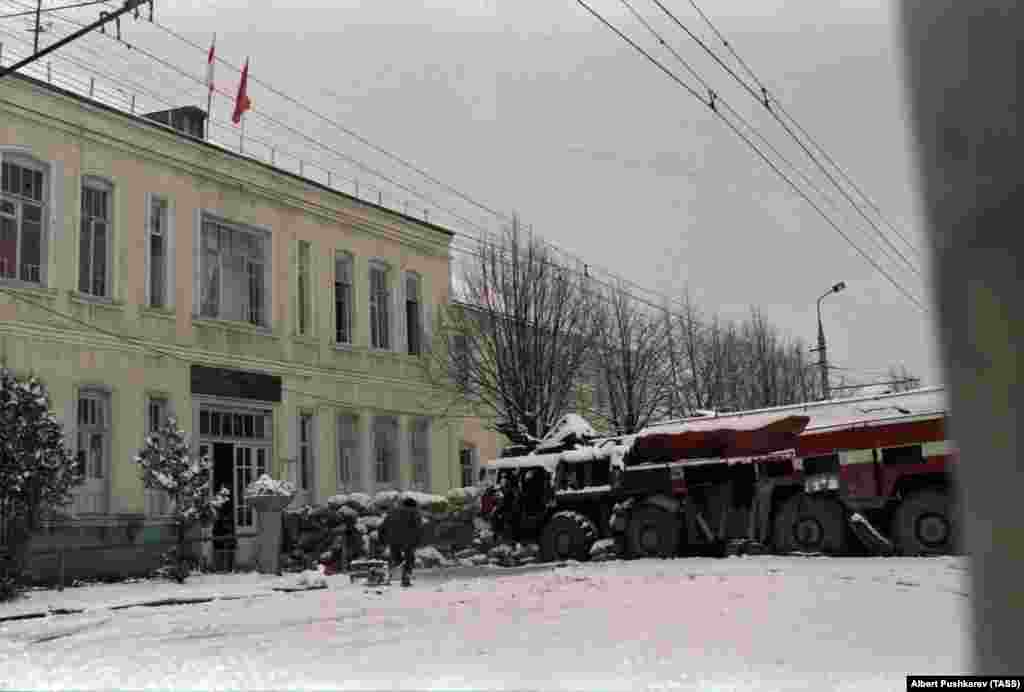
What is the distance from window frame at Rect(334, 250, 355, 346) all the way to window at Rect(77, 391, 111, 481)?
8.98 m

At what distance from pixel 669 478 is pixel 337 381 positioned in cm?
1222

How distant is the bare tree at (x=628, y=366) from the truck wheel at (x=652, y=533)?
13.9 m

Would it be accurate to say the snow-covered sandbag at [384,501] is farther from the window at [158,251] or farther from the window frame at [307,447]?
the window at [158,251]

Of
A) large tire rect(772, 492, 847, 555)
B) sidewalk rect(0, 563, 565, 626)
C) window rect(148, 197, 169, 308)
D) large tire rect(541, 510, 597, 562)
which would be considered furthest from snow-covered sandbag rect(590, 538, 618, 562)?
window rect(148, 197, 169, 308)

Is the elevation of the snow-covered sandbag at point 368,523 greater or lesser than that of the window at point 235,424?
lesser

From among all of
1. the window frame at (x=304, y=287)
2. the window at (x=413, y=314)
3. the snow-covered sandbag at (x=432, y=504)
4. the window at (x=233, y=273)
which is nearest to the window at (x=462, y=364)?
the window at (x=413, y=314)

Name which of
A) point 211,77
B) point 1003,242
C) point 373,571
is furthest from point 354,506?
point 1003,242

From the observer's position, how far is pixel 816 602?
1222 centimetres

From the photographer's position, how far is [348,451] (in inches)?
1214

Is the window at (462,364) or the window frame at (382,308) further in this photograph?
the window frame at (382,308)

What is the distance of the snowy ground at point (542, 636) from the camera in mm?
8086

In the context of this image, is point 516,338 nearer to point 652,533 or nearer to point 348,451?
point 348,451

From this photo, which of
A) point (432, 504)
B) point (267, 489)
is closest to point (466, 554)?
point (432, 504)

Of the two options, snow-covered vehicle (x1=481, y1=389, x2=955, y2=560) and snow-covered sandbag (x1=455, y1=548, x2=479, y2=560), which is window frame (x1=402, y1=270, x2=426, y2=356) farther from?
snow-covered vehicle (x1=481, y1=389, x2=955, y2=560)
